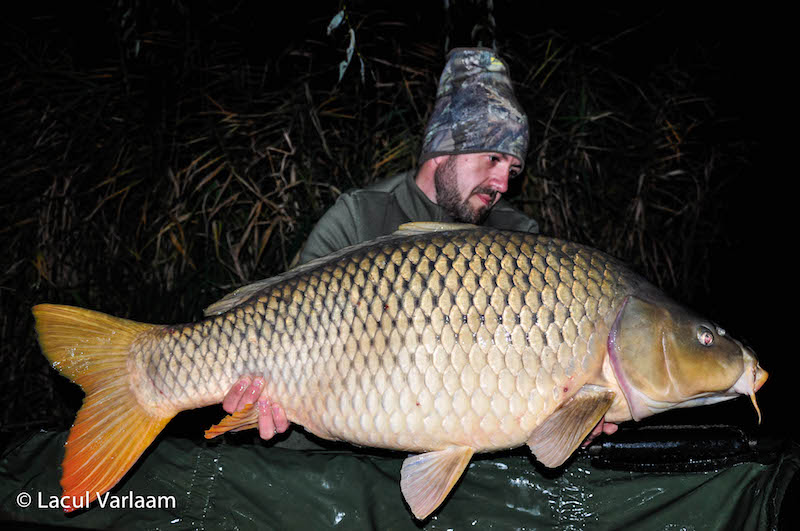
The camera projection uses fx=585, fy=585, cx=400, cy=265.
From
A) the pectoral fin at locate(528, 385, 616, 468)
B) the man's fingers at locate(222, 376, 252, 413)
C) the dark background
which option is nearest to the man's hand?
the man's fingers at locate(222, 376, 252, 413)

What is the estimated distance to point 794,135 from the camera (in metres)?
3.15

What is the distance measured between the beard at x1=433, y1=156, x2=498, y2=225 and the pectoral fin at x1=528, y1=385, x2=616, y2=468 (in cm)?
97

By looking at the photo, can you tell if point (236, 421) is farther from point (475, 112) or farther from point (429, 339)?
point (475, 112)

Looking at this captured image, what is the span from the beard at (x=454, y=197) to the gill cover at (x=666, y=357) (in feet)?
2.91

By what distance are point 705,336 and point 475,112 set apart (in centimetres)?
115

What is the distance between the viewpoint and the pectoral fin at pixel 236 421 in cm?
139

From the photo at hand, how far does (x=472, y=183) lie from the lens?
2.10 meters

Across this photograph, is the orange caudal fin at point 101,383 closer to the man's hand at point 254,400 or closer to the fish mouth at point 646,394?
the man's hand at point 254,400

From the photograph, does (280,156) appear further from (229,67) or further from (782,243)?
(782,243)

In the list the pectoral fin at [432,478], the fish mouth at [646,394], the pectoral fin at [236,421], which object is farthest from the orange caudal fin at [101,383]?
the fish mouth at [646,394]

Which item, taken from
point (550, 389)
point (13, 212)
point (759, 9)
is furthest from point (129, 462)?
point (759, 9)

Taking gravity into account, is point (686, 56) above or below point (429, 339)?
above

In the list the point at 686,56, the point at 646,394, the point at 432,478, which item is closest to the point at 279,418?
the point at 432,478

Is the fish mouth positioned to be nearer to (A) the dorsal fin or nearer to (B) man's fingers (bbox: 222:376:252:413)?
(A) the dorsal fin
